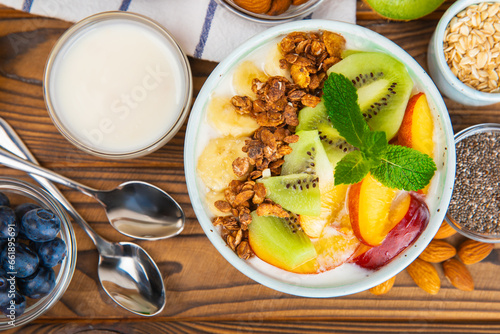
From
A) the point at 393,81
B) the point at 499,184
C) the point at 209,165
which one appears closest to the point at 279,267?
the point at 209,165

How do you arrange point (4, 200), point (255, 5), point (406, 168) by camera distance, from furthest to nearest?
point (4, 200)
point (255, 5)
point (406, 168)

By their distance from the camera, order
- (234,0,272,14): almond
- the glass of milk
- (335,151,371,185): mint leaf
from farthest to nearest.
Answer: the glass of milk → (234,0,272,14): almond → (335,151,371,185): mint leaf

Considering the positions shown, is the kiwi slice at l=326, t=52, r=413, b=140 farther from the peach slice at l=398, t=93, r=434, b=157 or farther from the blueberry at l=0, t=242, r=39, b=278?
the blueberry at l=0, t=242, r=39, b=278

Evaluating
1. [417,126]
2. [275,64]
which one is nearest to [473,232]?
[417,126]

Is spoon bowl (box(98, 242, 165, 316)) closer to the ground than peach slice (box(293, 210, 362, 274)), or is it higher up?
closer to the ground

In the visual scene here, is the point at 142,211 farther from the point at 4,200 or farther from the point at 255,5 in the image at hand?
the point at 255,5

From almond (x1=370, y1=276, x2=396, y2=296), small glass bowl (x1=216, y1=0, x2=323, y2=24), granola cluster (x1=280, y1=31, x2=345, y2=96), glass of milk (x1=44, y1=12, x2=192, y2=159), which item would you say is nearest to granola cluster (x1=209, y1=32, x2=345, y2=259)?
granola cluster (x1=280, y1=31, x2=345, y2=96)

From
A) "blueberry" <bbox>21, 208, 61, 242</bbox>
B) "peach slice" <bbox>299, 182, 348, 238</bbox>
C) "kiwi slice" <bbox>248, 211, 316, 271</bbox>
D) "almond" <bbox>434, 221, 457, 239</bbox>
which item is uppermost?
"peach slice" <bbox>299, 182, 348, 238</bbox>

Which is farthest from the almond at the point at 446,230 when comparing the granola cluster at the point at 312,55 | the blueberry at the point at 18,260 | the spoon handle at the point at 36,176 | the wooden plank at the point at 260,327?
the blueberry at the point at 18,260
